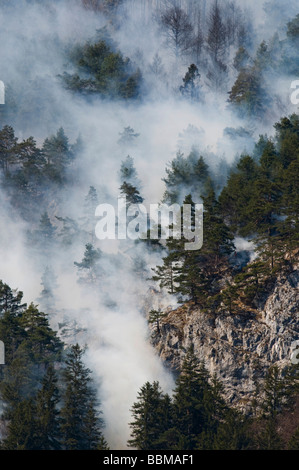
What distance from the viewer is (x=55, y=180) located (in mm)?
97625

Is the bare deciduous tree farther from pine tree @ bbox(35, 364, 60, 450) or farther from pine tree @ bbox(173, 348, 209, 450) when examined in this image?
pine tree @ bbox(35, 364, 60, 450)

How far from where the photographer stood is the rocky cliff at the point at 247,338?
6469 cm

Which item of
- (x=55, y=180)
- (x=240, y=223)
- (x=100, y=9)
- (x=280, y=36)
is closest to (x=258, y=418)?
(x=240, y=223)

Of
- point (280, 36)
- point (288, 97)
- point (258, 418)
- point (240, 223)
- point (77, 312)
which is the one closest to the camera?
point (258, 418)

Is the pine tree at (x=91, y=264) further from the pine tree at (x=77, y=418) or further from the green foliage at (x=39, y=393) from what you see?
the pine tree at (x=77, y=418)

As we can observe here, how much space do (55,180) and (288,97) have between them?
3552 cm

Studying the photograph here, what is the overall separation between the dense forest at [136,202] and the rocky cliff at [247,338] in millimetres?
1008

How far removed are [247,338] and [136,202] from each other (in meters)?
26.4

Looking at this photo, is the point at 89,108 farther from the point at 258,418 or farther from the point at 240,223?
the point at 258,418

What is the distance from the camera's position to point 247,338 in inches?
2594

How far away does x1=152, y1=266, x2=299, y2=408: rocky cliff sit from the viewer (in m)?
64.7

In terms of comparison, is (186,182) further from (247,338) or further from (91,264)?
(247,338)

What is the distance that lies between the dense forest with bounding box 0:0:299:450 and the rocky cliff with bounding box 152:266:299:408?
1.01m

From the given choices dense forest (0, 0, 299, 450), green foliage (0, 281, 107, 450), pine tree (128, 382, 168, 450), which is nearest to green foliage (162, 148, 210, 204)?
dense forest (0, 0, 299, 450)
